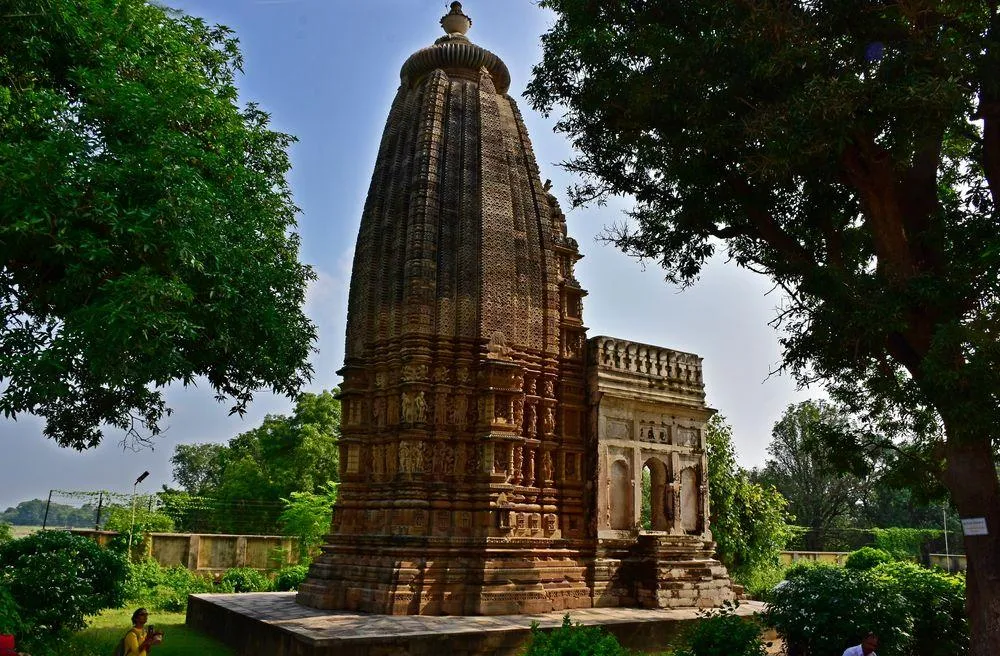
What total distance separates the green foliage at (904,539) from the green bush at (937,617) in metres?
28.7

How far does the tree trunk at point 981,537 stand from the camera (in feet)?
25.0

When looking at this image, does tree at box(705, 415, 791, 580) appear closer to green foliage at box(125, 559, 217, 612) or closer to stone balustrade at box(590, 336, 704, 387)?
stone balustrade at box(590, 336, 704, 387)

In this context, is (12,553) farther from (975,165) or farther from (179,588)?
(975,165)

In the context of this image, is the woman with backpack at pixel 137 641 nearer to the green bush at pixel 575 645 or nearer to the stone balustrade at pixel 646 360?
the green bush at pixel 575 645

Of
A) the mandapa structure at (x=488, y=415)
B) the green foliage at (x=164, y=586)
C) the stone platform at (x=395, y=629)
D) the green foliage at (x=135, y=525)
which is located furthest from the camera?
the green foliage at (x=135, y=525)

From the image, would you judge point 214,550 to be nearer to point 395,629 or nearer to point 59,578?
point 59,578

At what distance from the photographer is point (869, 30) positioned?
8.25 metres

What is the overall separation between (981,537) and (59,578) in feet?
39.1

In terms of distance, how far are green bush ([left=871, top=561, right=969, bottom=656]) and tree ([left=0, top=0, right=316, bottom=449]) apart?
9.19 metres

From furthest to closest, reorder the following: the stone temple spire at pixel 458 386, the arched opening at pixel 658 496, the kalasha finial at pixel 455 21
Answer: the kalasha finial at pixel 455 21 → the arched opening at pixel 658 496 → the stone temple spire at pixel 458 386

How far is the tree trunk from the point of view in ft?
25.0

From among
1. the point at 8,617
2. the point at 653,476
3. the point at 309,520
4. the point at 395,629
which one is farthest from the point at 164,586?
the point at 653,476

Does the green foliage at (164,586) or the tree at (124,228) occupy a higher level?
the tree at (124,228)

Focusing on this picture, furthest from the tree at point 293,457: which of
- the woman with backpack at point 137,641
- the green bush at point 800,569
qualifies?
the woman with backpack at point 137,641
